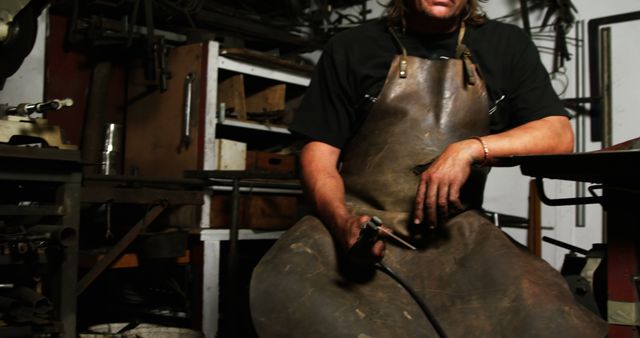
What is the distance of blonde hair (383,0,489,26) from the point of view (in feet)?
5.74

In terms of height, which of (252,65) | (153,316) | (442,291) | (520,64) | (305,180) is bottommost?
(153,316)

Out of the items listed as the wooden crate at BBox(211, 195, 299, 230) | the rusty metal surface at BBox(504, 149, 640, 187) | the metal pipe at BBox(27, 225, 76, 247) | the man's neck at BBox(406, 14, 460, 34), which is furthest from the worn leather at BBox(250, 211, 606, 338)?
the wooden crate at BBox(211, 195, 299, 230)

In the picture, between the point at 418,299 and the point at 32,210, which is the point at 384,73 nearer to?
the point at 418,299

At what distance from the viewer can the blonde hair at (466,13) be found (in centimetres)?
175

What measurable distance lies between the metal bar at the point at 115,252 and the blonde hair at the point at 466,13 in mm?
1053

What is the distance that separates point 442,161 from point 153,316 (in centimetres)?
178

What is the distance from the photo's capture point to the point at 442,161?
1.40 m

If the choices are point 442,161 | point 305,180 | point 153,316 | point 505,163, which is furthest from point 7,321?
point 505,163

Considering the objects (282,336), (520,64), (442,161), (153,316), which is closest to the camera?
(282,336)

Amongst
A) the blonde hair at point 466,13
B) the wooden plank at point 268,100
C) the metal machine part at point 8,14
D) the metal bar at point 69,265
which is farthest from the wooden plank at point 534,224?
the metal machine part at point 8,14

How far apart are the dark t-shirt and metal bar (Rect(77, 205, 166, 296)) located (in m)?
0.81

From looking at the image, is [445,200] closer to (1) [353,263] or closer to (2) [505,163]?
(2) [505,163]

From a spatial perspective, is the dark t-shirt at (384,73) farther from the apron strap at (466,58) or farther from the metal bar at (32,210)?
the metal bar at (32,210)

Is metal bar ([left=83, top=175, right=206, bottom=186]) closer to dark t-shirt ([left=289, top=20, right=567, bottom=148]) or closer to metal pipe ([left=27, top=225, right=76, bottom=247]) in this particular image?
metal pipe ([left=27, top=225, right=76, bottom=247])
